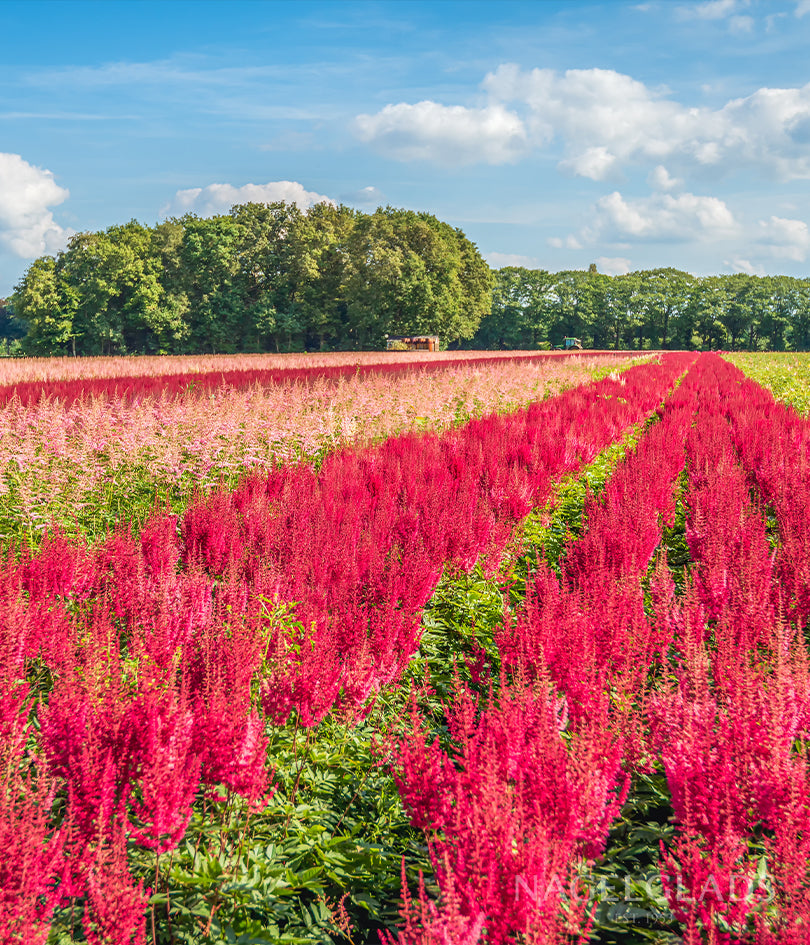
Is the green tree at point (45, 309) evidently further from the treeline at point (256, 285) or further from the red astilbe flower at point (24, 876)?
the red astilbe flower at point (24, 876)

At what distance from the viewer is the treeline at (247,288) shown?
203 ft

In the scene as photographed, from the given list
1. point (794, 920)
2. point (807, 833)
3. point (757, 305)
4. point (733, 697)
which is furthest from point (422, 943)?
point (757, 305)

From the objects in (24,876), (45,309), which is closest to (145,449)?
(24,876)

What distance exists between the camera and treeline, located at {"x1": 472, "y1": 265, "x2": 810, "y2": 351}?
332 ft

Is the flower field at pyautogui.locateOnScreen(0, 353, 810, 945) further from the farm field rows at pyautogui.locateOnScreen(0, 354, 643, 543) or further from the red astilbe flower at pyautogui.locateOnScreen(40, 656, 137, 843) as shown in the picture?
the farm field rows at pyautogui.locateOnScreen(0, 354, 643, 543)

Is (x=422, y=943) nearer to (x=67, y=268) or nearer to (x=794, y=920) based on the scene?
(x=794, y=920)

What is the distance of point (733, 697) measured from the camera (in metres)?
2.23

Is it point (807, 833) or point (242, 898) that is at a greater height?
point (807, 833)

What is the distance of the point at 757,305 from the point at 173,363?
323 feet

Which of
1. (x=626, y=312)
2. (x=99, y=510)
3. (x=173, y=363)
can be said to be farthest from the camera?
(x=626, y=312)

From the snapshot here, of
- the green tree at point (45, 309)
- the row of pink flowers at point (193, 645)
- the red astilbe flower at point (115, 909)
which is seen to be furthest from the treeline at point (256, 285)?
the red astilbe flower at point (115, 909)

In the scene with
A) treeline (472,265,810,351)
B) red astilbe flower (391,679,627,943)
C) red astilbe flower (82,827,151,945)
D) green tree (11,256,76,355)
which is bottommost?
red astilbe flower (82,827,151,945)

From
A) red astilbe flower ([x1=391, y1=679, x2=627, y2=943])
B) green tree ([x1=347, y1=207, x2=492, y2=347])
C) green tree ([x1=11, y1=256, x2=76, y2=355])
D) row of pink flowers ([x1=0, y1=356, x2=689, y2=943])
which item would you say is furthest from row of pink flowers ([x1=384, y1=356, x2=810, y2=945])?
green tree ([x1=11, y1=256, x2=76, y2=355])

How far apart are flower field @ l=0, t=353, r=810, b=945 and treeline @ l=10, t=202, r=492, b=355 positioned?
59.9m
